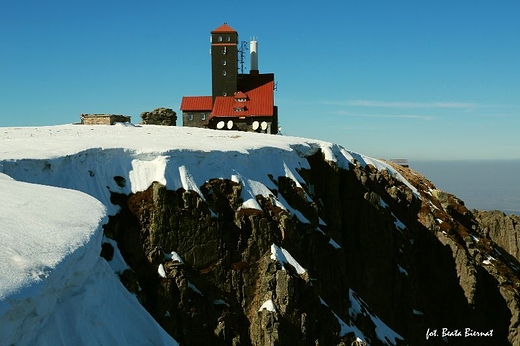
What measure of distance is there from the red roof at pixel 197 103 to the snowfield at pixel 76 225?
43.2 meters

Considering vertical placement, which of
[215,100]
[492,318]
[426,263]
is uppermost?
[215,100]

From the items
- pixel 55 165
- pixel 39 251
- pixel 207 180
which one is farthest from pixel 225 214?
pixel 39 251

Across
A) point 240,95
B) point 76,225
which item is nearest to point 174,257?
point 76,225

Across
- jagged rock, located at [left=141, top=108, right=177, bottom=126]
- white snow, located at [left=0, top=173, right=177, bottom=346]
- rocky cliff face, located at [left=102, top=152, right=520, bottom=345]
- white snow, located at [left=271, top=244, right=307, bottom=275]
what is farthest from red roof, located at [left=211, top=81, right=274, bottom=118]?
white snow, located at [left=0, top=173, right=177, bottom=346]

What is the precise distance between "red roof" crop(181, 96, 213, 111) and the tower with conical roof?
3.63 meters

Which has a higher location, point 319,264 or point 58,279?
point 58,279

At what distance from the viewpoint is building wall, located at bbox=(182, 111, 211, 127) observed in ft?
267

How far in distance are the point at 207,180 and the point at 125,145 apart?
658cm

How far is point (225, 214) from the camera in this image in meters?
34.5

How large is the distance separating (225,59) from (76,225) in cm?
6778

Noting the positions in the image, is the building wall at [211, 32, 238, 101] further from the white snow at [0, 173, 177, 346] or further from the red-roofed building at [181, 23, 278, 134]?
the white snow at [0, 173, 177, 346]

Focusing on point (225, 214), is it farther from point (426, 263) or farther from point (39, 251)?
point (426, 263)

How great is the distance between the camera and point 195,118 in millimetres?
81562

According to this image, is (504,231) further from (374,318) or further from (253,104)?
(374,318)
